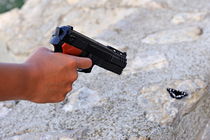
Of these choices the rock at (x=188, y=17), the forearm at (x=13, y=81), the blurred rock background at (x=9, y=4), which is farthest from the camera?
the blurred rock background at (x=9, y=4)

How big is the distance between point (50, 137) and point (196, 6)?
1.35 m

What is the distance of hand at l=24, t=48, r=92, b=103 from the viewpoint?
1.07 metres

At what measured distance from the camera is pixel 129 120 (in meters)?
1.54

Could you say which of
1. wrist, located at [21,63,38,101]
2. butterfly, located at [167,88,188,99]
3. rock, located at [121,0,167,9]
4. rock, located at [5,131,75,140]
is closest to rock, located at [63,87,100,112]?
rock, located at [5,131,75,140]

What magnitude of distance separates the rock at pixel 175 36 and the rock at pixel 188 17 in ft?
0.43

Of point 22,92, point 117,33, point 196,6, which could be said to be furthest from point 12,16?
point 22,92

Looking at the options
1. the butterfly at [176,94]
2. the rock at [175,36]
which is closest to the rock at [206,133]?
the butterfly at [176,94]

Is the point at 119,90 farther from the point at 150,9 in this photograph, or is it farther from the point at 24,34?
the point at 24,34

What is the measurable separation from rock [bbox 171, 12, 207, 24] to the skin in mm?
1219

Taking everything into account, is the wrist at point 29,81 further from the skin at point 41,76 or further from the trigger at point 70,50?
the trigger at point 70,50

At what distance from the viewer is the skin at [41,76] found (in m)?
1.02

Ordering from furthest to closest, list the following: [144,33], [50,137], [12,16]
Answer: [12,16]
[144,33]
[50,137]

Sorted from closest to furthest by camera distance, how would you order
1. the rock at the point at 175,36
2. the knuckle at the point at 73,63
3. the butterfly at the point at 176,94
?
the knuckle at the point at 73,63, the butterfly at the point at 176,94, the rock at the point at 175,36

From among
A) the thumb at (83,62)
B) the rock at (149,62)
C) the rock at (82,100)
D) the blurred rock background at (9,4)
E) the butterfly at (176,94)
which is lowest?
the blurred rock background at (9,4)
